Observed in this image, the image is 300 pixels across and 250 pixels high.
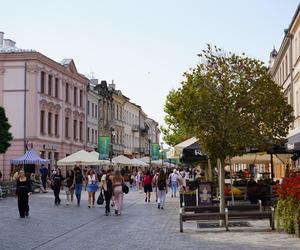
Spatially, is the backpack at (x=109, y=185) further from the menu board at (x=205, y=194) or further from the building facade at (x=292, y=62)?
the building facade at (x=292, y=62)

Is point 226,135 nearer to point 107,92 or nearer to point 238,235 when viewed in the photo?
point 238,235

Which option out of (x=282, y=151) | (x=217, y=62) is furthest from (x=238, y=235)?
(x=282, y=151)

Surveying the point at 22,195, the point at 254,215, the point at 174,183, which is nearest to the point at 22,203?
the point at 22,195

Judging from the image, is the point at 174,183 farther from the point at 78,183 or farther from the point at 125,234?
the point at 125,234

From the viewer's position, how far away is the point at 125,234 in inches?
575

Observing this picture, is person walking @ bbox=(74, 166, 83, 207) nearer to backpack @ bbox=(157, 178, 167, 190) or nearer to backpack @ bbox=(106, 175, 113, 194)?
backpack @ bbox=(157, 178, 167, 190)

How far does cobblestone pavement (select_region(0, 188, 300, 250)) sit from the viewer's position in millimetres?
12359

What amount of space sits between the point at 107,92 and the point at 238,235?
60.3 meters

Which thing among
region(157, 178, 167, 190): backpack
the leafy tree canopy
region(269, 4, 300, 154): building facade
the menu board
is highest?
region(269, 4, 300, 154): building facade

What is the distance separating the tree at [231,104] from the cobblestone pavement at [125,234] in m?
2.43

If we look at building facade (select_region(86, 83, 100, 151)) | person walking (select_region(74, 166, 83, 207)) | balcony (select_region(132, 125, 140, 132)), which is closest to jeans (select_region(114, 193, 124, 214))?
person walking (select_region(74, 166, 83, 207))

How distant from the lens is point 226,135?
15.8 meters

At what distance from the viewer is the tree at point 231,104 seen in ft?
51.1

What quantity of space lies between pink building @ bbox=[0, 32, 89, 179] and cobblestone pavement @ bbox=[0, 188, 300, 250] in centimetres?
2872
